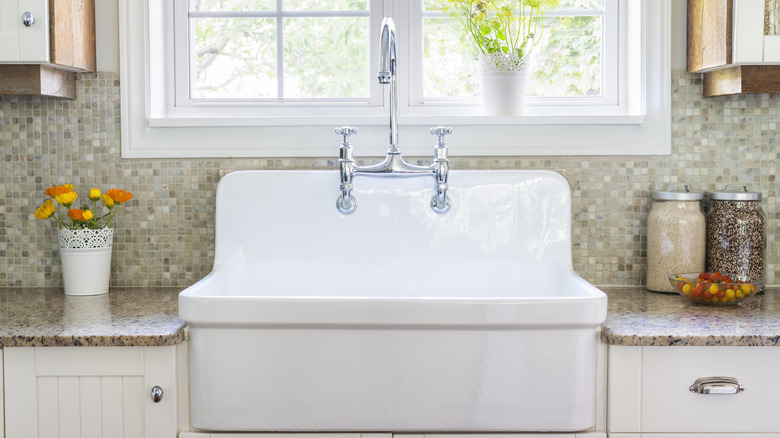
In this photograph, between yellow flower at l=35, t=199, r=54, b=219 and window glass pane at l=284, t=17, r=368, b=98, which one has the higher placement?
window glass pane at l=284, t=17, r=368, b=98

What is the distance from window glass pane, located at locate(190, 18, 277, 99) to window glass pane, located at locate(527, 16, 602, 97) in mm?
728

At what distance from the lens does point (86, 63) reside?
75.3 inches

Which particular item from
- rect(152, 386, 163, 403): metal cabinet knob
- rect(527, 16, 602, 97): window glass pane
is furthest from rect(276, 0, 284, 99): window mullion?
rect(152, 386, 163, 403): metal cabinet knob

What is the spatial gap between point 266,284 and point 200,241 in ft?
0.83

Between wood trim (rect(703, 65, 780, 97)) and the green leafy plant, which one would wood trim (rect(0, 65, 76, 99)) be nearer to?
the green leafy plant

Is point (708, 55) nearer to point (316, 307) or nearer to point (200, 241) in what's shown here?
point (316, 307)

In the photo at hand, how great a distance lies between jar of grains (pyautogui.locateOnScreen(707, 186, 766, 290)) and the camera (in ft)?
6.07

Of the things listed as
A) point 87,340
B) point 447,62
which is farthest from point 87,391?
point 447,62

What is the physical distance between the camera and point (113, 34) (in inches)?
77.7

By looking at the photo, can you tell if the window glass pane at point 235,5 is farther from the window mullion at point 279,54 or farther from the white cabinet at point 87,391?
the white cabinet at point 87,391

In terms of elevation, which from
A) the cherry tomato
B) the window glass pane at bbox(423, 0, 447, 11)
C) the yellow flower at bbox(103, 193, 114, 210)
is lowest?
the cherry tomato

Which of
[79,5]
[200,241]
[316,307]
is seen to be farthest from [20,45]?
[316,307]

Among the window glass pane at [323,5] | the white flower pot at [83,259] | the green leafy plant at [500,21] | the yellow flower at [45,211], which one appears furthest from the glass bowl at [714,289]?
the yellow flower at [45,211]

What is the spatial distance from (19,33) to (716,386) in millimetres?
1635
